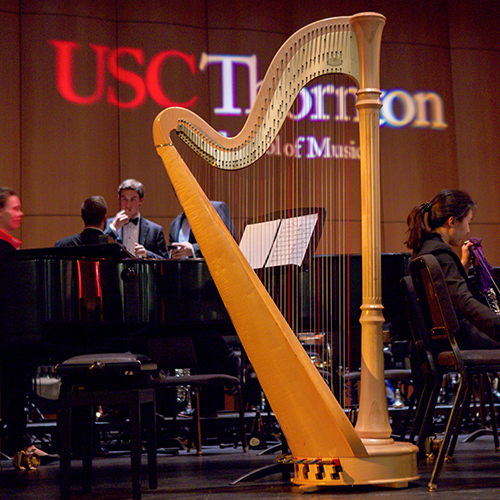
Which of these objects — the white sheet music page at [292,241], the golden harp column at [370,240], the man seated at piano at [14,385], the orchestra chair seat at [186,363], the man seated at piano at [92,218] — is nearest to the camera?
the golden harp column at [370,240]

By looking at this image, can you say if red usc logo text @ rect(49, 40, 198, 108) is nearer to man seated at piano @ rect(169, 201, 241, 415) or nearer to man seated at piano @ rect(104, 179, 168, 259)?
man seated at piano @ rect(104, 179, 168, 259)

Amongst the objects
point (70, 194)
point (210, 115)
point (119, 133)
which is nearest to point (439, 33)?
point (210, 115)

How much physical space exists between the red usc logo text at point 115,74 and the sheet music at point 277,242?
3937 millimetres

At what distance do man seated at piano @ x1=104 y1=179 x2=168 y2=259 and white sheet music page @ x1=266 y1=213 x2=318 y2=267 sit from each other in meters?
1.94

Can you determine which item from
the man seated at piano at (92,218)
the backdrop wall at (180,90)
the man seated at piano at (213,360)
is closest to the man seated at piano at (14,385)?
the man seated at piano at (92,218)

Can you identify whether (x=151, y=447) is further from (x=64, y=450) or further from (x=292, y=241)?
(x=292, y=241)

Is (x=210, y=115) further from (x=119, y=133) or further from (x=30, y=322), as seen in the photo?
A: (x=30, y=322)

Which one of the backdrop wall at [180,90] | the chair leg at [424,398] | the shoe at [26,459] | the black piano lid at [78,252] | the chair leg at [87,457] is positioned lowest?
the shoe at [26,459]

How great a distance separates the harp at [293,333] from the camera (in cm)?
229

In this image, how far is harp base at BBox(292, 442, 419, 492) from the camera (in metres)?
2.28

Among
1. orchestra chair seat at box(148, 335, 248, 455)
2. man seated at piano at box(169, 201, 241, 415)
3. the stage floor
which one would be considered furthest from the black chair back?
man seated at piano at box(169, 201, 241, 415)

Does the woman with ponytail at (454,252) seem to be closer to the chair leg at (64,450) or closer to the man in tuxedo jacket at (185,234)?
the man in tuxedo jacket at (185,234)

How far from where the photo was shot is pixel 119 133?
255 inches

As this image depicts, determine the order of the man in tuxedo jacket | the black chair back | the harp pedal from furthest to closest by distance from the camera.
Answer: the man in tuxedo jacket
the black chair back
the harp pedal
